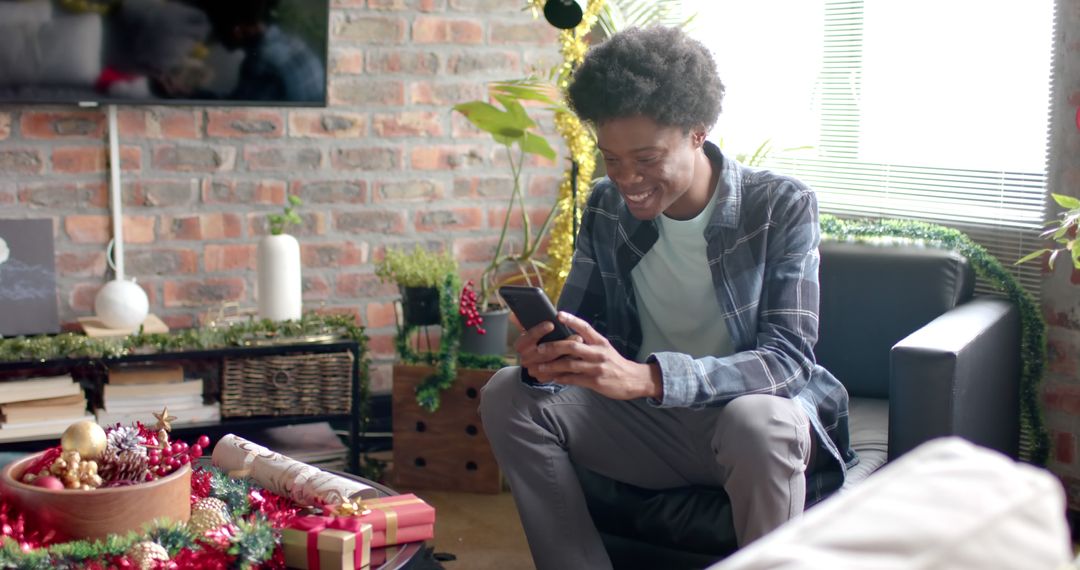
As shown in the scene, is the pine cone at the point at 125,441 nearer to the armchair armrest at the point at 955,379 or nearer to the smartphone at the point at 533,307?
the smartphone at the point at 533,307

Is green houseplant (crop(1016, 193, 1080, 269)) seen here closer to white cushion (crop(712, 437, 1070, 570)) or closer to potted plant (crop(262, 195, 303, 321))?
white cushion (crop(712, 437, 1070, 570))

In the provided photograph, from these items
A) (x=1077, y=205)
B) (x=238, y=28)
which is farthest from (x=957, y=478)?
(x=238, y=28)

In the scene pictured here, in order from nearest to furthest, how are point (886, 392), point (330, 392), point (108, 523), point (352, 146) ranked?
point (108, 523) < point (886, 392) < point (330, 392) < point (352, 146)

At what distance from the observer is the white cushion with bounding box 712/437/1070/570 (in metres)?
0.55

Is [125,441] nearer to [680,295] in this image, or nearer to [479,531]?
[680,295]

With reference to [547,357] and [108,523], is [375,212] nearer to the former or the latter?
[547,357]

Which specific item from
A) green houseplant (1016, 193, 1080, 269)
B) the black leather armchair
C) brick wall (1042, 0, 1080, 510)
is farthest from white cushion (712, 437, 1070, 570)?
brick wall (1042, 0, 1080, 510)

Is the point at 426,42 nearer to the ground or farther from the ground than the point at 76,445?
farther from the ground

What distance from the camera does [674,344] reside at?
2121mm

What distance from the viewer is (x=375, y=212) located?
330 cm

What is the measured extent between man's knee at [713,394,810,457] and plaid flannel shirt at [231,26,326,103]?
1678mm

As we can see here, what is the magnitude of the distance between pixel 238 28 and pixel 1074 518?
2.32m

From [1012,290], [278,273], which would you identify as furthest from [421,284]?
[1012,290]

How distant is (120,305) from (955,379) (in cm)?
197
